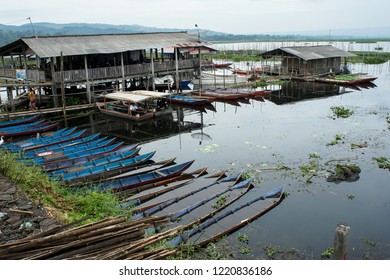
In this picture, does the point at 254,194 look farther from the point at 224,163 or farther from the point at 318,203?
the point at 224,163

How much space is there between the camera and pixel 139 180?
1143 cm

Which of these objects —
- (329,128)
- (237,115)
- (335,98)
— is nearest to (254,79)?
(335,98)

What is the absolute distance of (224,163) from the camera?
46.3 ft

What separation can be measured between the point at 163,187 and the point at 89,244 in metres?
6.28

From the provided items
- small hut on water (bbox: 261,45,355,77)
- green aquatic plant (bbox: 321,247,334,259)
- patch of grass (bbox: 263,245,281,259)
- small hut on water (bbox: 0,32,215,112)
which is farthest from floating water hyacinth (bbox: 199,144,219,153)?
small hut on water (bbox: 261,45,355,77)

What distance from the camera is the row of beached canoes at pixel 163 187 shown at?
883cm

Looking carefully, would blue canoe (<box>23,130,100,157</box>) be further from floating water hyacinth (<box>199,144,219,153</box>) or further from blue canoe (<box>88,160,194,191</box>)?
floating water hyacinth (<box>199,144,219,153</box>)

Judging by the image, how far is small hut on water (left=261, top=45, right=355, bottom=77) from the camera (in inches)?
1420

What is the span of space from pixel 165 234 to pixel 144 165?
6.94 meters

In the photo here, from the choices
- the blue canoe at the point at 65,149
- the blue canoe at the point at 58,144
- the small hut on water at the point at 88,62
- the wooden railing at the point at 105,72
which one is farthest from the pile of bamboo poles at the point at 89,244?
the wooden railing at the point at 105,72

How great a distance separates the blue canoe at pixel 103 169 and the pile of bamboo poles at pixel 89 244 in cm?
581

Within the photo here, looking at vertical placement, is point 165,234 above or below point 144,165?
above

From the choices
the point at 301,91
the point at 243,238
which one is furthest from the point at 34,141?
the point at 301,91

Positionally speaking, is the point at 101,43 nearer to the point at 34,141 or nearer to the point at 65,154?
the point at 34,141
